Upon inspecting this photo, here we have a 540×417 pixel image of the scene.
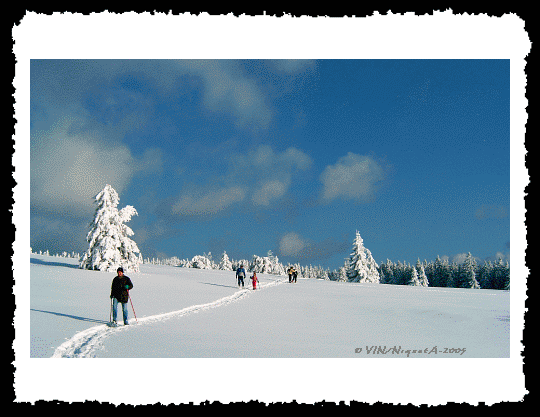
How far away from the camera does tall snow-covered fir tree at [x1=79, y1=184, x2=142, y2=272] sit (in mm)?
27562

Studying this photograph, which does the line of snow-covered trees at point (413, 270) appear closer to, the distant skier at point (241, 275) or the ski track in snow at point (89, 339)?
the distant skier at point (241, 275)

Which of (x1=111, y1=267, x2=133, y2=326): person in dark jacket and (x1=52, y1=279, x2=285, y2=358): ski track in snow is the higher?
(x1=111, y1=267, x2=133, y2=326): person in dark jacket

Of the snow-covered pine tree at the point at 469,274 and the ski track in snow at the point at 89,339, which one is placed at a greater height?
the ski track in snow at the point at 89,339

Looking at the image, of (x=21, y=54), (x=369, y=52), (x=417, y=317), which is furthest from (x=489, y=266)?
(x=21, y=54)

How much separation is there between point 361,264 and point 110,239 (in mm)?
39598

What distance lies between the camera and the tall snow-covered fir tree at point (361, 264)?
2073 inches

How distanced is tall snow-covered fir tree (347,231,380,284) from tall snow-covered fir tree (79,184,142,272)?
119 ft

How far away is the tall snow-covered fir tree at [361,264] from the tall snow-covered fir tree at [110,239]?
36120mm

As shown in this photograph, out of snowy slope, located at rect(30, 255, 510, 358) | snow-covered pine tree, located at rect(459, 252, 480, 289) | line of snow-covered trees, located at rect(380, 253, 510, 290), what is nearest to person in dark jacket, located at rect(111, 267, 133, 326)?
snowy slope, located at rect(30, 255, 510, 358)

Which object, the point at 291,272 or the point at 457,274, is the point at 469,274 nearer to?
the point at 457,274

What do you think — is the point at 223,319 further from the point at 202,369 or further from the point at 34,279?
the point at 34,279

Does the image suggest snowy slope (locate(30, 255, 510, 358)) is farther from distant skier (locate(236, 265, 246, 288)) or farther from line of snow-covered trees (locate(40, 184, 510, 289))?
line of snow-covered trees (locate(40, 184, 510, 289))

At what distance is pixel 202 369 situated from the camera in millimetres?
6297

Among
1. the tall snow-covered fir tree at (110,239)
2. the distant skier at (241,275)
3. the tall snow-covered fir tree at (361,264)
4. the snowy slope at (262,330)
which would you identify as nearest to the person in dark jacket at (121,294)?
the snowy slope at (262,330)
